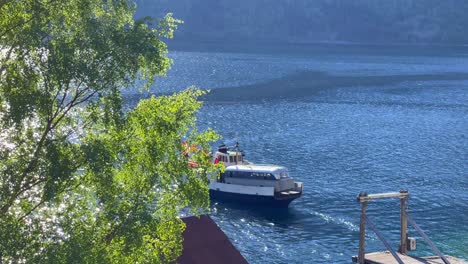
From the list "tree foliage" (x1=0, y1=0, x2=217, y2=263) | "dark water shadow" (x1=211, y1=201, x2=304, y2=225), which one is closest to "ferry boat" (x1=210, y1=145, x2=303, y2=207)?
"dark water shadow" (x1=211, y1=201, x2=304, y2=225)

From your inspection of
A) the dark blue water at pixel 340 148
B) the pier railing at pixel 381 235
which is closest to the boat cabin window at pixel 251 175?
the dark blue water at pixel 340 148

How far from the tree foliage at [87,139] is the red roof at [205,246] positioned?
1585 centimetres

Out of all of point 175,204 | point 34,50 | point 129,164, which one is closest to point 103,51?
point 34,50

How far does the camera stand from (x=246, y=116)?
422 feet

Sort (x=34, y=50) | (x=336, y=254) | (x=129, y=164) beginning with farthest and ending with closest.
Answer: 1. (x=336, y=254)
2. (x=129, y=164)
3. (x=34, y=50)

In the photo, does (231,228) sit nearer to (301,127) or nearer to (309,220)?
(309,220)

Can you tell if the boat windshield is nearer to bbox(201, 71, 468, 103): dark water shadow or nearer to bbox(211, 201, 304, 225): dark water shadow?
bbox(211, 201, 304, 225): dark water shadow

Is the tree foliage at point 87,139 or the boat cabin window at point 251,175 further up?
the tree foliage at point 87,139

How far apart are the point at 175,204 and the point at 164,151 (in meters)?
1.70

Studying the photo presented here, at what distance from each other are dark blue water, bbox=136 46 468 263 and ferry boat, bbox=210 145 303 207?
144 centimetres

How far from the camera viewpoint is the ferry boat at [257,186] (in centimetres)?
7444

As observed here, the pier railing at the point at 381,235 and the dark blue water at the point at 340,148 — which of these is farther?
the dark blue water at the point at 340,148

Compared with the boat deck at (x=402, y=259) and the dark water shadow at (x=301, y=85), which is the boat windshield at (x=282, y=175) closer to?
the boat deck at (x=402, y=259)

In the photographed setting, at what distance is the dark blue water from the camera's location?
65.0 metres
